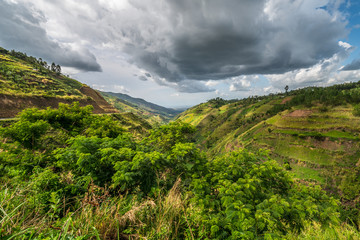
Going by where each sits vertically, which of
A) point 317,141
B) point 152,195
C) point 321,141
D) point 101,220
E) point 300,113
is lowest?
point 317,141

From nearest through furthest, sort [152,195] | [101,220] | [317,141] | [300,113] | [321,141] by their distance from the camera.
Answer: [101,220], [152,195], [321,141], [317,141], [300,113]

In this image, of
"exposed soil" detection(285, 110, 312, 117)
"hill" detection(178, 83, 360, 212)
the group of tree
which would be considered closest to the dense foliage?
"hill" detection(178, 83, 360, 212)

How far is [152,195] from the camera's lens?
5.09 meters

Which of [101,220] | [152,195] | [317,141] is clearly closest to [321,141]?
[317,141]

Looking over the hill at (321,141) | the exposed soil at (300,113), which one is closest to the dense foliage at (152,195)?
the hill at (321,141)

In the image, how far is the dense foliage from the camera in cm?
284

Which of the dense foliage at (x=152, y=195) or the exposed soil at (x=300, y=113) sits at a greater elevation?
the exposed soil at (x=300, y=113)

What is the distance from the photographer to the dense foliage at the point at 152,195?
2838mm

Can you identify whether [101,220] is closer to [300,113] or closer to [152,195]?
[152,195]

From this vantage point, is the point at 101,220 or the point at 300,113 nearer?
the point at 101,220

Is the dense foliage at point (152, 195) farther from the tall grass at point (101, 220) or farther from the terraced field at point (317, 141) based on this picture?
the terraced field at point (317, 141)

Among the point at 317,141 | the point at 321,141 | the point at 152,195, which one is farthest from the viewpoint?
the point at 317,141

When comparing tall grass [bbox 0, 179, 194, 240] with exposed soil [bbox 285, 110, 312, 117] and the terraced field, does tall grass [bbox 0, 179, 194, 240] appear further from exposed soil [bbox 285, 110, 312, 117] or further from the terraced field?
exposed soil [bbox 285, 110, 312, 117]

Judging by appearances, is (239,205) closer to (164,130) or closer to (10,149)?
(164,130)
